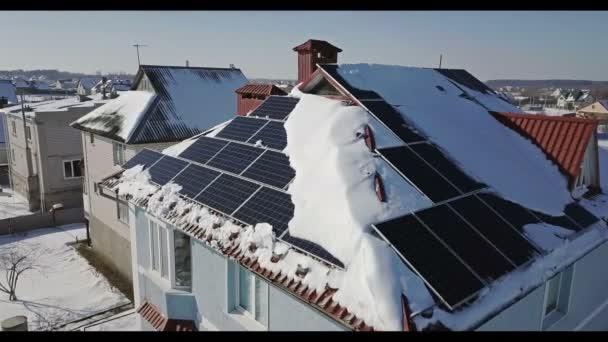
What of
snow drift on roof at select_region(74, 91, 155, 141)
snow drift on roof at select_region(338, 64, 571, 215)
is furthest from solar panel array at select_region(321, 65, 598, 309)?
snow drift on roof at select_region(74, 91, 155, 141)

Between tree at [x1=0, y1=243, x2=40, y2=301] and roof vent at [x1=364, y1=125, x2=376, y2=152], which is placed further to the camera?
tree at [x1=0, y1=243, x2=40, y2=301]

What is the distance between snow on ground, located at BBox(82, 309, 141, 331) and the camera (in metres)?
15.6

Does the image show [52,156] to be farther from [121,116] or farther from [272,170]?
[272,170]

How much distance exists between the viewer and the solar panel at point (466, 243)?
654cm

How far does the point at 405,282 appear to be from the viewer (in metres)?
5.75

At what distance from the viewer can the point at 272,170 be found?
916 cm

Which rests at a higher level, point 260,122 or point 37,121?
point 260,122

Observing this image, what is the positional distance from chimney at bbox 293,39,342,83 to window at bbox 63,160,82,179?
74.5ft

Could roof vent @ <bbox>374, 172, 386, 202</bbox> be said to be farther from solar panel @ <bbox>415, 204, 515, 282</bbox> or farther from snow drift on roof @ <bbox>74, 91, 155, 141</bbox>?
snow drift on roof @ <bbox>74, 91, 155, 141</bbox>

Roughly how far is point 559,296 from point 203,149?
9293mm
